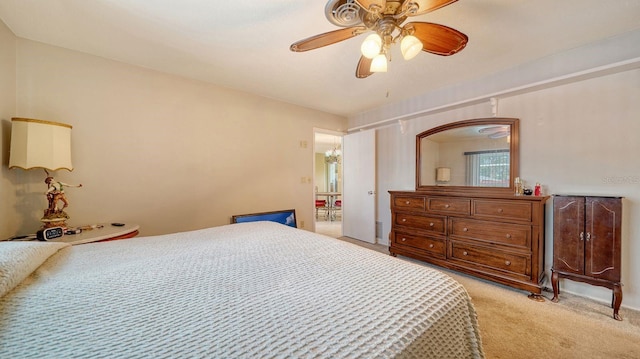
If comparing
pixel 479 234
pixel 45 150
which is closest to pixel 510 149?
pixel 479 234

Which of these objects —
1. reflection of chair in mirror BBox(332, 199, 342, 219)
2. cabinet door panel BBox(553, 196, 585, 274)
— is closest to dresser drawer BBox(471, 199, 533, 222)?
cabinet door panel BBox(553, 196, 585, 274)

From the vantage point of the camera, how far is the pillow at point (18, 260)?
764 millimetres

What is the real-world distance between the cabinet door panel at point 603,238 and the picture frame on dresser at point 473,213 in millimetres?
291

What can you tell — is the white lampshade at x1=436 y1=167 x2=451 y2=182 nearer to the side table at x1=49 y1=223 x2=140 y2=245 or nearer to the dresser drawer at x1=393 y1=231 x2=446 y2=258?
the dresser drawer at x1=393 y1=231 x2=446 y2=258

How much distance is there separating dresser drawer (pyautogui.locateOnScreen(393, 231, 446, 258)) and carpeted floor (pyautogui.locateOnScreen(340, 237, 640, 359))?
0.58 meters

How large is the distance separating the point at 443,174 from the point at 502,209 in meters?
0.91

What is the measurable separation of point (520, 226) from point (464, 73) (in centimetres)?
174

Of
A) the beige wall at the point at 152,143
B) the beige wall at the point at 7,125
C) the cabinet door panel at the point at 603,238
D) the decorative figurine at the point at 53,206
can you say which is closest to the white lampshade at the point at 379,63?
the cabinet door panel at the point at 603,238

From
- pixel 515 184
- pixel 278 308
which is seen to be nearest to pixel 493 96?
pixel 515 184

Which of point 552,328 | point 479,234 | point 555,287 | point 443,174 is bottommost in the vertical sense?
point 552,328

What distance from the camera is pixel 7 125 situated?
6.13 ft

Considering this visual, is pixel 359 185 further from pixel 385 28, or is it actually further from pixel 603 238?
pixel 385 28

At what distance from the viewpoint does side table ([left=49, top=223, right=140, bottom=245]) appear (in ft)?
5.77

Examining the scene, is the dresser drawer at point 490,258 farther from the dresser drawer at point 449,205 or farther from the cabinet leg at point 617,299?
the cabinet leg at point 617,299
